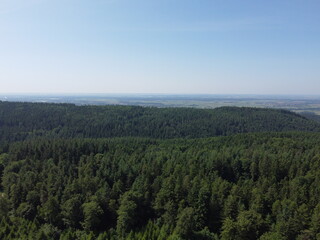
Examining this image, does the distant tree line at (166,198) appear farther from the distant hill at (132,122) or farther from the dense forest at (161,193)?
the distant hill at (132,122)

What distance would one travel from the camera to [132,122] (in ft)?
539

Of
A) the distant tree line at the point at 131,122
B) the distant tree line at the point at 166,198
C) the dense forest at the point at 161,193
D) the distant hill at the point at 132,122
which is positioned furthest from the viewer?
the distant hill at the point at 132,122

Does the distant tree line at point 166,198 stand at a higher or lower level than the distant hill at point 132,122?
lower

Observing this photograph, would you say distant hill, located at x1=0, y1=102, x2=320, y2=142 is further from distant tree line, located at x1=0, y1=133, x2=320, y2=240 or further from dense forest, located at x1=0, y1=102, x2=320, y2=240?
distant tree line, located at x1=0, y1=133, x2=320, y2=240

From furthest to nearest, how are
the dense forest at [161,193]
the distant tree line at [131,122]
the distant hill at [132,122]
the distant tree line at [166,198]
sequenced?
→ 1. the distant hill at [132,122]
2. the distant tree line at [131,122]
3. the dense forest at [161,193]
4. the distant tree line at [166,198]

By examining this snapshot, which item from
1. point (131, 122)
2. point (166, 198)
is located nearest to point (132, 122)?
point (131, 122)

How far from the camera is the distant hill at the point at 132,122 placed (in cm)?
14725

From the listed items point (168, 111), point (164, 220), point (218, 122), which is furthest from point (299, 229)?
point (168, 111)

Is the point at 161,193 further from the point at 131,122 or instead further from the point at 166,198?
the point at 131,122

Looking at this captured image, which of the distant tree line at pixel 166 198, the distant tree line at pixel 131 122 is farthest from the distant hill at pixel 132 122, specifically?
the distant tree line at pixel 166 198

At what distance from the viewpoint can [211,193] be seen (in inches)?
2058

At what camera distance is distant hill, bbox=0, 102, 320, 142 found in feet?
483

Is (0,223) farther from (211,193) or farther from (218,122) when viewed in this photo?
(218,122)

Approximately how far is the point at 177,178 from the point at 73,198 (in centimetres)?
2314
